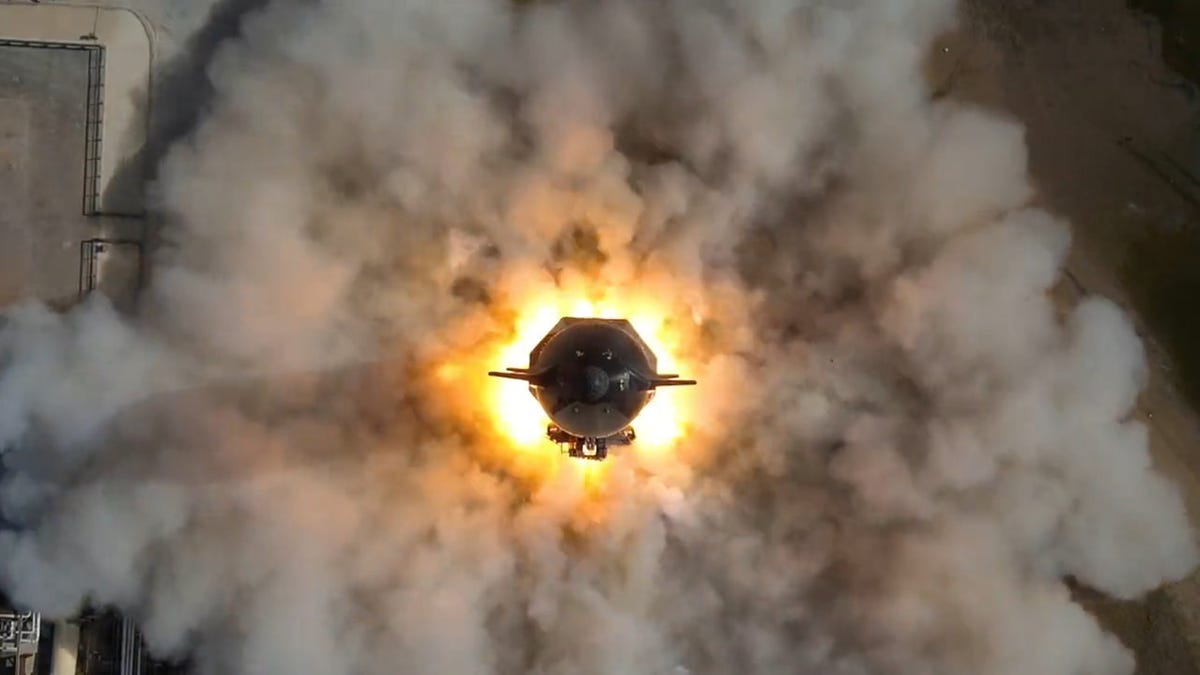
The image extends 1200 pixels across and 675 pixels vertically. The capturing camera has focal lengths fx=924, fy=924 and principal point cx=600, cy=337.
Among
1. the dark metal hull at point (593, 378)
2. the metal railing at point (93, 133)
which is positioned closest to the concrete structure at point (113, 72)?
the metal railing at point (93, 133)

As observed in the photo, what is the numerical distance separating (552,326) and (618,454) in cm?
172

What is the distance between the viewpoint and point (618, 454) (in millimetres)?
11070

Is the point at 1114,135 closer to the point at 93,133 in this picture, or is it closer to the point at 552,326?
the point at 552,326

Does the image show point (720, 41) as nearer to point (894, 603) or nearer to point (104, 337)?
point (894, 603)

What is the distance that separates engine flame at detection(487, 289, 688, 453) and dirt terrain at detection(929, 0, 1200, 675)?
15.8 feet

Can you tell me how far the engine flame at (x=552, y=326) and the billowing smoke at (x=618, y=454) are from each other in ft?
0.58

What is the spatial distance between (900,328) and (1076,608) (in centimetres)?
391

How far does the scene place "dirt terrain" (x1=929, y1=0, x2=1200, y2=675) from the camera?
1169cm

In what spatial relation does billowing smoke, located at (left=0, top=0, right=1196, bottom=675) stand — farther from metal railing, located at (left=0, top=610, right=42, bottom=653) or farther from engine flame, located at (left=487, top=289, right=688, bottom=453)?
metal railing, located at (left=0, top=610, right=42, bottom=653)

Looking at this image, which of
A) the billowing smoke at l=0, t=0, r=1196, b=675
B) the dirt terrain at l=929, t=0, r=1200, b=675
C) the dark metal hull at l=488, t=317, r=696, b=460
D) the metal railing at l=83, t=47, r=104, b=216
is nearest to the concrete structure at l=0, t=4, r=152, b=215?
the metal railing at l=83, t=47, r=104, b=216

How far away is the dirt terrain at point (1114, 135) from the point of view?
11.7 meters

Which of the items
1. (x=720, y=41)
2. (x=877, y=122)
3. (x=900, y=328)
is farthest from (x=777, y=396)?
(x=720, y=41)

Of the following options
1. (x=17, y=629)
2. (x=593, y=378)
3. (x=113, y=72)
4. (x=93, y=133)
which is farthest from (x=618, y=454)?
(x=113, y=72)

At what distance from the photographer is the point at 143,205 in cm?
1149
